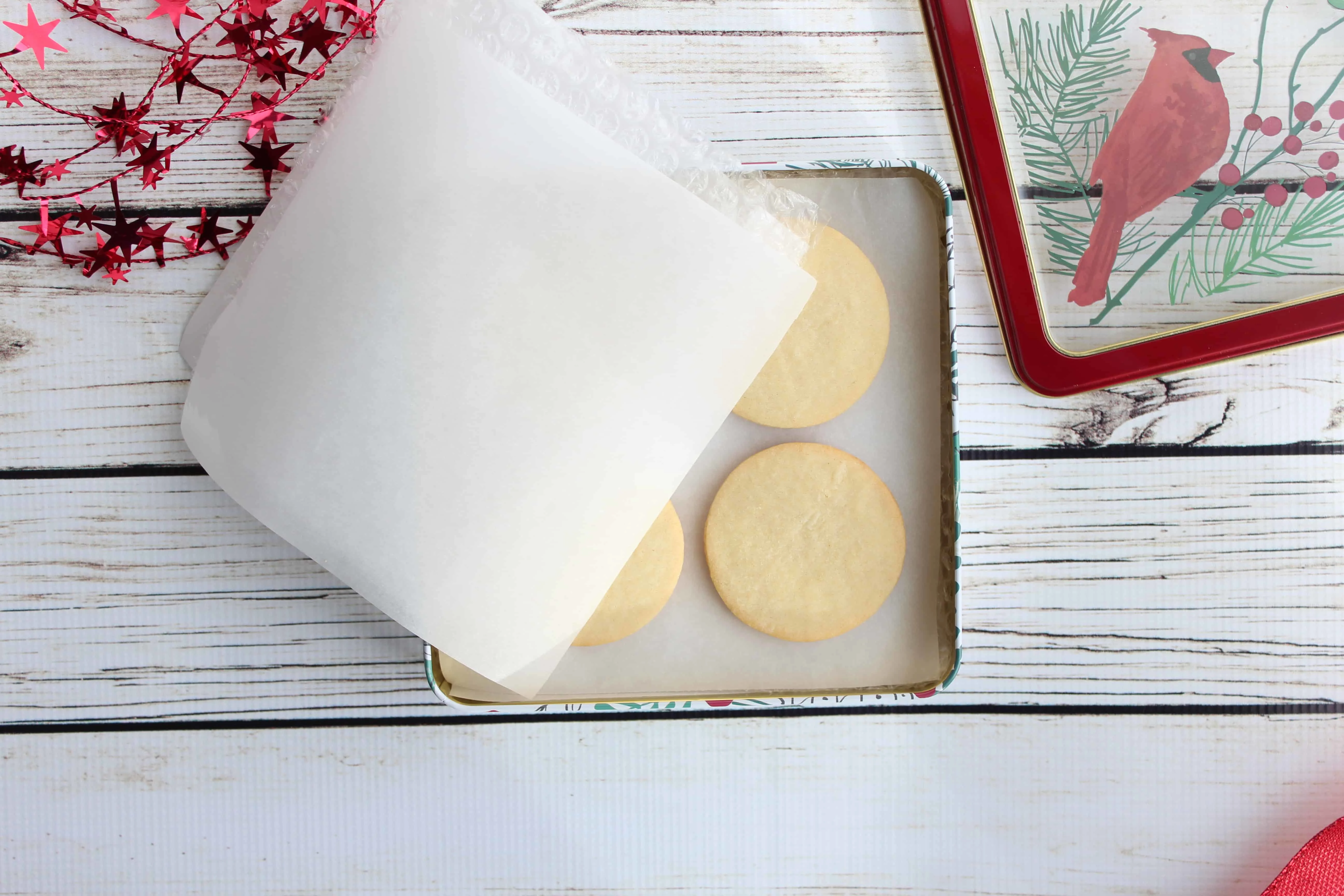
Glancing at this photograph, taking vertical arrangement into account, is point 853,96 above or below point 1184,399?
above

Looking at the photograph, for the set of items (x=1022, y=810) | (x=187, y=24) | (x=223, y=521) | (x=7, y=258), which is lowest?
(x=1022, y=810)

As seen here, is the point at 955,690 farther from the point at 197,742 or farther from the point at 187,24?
the point at 187,24

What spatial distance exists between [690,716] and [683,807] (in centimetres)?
5

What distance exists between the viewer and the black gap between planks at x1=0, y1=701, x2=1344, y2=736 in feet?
1.37

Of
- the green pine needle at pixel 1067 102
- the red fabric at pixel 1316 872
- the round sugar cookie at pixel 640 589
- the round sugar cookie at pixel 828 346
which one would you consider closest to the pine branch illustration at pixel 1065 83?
the green pine needle at pixel 1067 102

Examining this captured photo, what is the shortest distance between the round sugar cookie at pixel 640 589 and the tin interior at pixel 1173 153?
227mm

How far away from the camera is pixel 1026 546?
0.42 m

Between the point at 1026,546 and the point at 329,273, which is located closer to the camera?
the point at 329,273

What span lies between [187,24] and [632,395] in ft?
1.07

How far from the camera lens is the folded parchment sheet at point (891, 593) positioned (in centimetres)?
38

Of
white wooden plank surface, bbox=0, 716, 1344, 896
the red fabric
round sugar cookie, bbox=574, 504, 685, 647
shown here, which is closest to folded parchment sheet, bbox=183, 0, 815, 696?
round sugar cookie, bbox=574, 504, 685, 647

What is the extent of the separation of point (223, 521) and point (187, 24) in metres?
0.27

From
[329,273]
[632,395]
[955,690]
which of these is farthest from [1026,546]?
[329,273]

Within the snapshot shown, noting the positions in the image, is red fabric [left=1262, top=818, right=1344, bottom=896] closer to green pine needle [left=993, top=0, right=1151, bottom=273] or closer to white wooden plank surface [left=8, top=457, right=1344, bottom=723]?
white wooden plank surface [left=8, top=457, right=1344, bottom=723]
